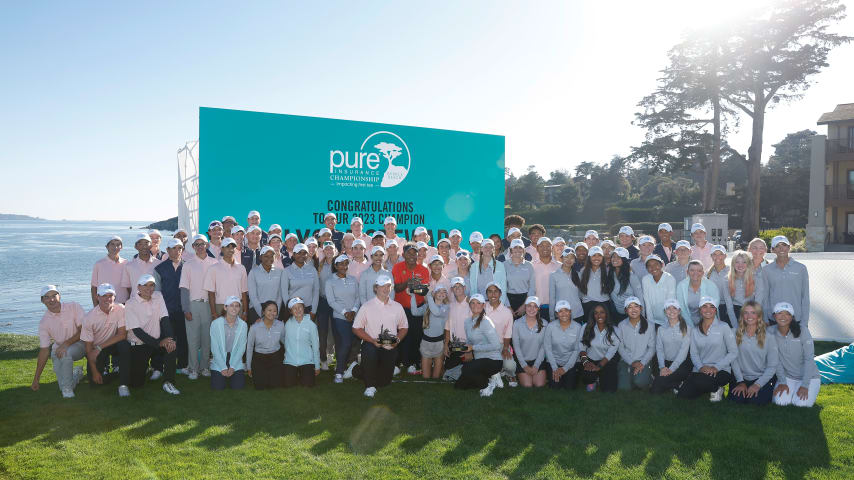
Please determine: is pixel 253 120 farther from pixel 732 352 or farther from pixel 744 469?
pixel 744 469

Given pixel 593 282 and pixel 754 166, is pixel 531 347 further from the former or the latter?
pixel 754 166

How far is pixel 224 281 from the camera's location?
7.24 metres

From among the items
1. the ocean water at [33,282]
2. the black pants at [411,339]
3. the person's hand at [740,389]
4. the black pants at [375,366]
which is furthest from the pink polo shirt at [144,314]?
the ocean water at [33,282]

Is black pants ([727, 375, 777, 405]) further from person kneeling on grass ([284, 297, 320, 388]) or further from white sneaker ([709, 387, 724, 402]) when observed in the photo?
person kneeling on grass ([284, 297, 320, 388])

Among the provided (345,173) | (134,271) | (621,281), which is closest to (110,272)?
(134,271)

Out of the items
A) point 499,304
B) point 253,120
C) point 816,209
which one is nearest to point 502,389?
point 499,304

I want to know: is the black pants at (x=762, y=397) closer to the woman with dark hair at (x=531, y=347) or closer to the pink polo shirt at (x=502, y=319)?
the woman with dark hair at (x=531, y=347)

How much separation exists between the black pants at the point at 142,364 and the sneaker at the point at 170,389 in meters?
0.09

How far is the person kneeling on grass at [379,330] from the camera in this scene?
698 cm

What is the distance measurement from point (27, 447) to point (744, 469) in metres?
6.07

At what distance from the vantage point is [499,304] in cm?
711

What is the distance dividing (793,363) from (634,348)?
1.63m

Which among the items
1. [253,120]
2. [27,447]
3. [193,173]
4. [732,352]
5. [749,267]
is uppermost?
[253,120]

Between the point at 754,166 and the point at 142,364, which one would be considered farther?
the point at 754,166
